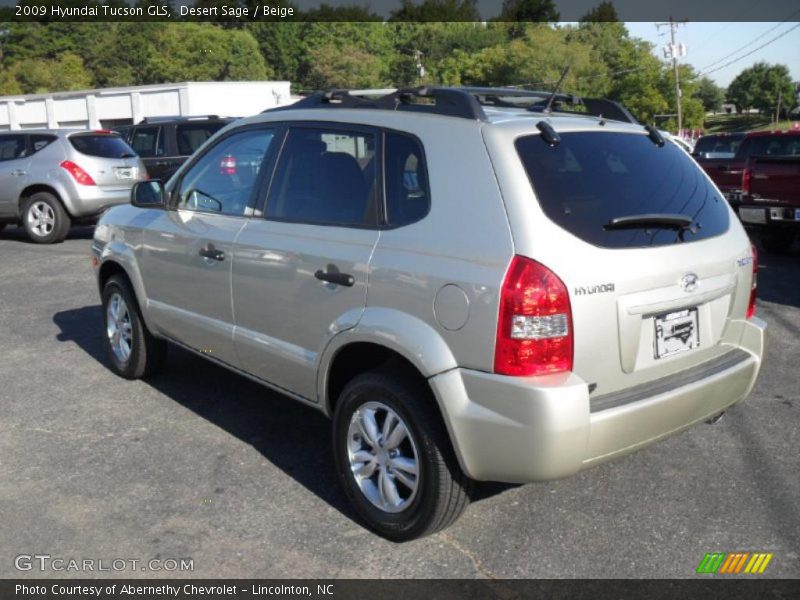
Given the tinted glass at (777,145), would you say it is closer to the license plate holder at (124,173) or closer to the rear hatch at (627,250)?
the rear hatch at (627,250)

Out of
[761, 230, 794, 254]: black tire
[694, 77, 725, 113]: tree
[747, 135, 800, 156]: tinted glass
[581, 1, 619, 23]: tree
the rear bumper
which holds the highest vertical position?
[581, 1, 619, 23]: tree

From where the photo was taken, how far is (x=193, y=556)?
3279 millimetres

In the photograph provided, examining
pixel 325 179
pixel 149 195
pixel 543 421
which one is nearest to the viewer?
pixel 543 421

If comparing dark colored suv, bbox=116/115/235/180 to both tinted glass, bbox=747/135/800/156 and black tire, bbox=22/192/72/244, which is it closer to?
black tire, bbox=22/192/72/244

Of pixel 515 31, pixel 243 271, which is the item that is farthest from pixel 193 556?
pixel 515 31

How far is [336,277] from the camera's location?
345 cm

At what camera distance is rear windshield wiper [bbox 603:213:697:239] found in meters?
3.07

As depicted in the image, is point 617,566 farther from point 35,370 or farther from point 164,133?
point 164,133

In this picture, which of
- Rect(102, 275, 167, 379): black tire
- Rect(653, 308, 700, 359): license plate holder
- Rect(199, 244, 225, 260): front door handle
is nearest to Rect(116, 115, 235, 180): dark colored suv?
Rect(102, 275, 167, 379): black tire

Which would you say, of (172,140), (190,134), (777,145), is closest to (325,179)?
(777,145)

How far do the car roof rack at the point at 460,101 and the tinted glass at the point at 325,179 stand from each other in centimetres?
18

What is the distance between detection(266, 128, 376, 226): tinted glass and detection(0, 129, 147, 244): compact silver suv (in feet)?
29.2

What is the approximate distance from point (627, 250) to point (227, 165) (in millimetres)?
2413

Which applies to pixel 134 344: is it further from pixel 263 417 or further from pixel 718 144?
pixel 718 144
